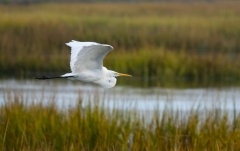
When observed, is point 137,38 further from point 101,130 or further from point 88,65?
point 88,65

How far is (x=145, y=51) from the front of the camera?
1936cm

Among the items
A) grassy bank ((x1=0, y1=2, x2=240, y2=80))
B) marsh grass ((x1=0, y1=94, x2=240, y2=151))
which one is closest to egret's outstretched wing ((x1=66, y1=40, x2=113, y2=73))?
marsh grass ((x1=0, y1=94, x2=240, y2=151))

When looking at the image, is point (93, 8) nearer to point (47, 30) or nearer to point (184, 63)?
point (47, 30)

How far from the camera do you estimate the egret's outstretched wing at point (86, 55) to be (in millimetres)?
8078

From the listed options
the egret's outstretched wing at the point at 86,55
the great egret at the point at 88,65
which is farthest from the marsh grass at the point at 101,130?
the egret's outstretched wing at the point at 86,55

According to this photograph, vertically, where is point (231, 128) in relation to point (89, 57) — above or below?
below

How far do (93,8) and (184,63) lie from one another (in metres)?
16.9

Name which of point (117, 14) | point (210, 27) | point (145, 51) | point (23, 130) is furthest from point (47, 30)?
point (23, 130)

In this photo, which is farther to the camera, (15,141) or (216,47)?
(216,47)

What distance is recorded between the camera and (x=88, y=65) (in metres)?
8.61

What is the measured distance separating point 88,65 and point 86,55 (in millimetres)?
239

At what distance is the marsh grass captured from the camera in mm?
8758

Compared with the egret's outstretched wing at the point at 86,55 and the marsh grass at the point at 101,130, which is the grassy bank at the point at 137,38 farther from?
the egret's outstretched wing at the point at 86,55

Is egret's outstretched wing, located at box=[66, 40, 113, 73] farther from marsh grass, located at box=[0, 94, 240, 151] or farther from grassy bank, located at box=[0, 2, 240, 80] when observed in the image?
grassy bank, located at box=[0, 2, 240, 80]
